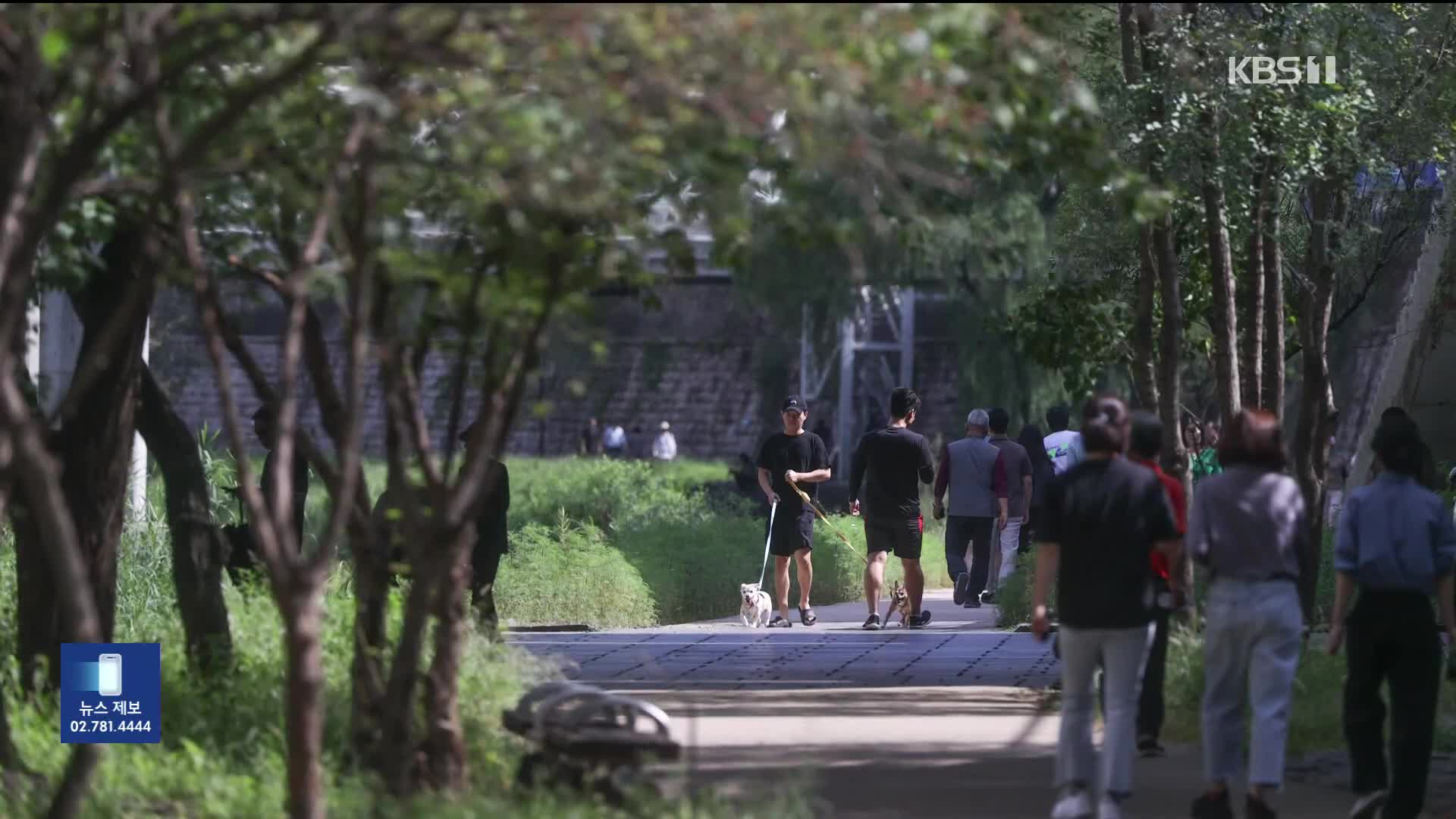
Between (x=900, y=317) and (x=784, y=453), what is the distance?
3522cm

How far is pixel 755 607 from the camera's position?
58.8 ft

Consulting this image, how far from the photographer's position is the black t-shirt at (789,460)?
17297 mm

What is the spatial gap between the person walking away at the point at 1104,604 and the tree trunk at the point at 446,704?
2184 mm

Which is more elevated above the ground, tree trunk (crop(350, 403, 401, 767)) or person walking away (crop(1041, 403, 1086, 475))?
person walking away (crop(1041, 403, 1086, 475))

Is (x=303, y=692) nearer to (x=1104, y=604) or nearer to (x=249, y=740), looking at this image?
(x=249, y=740)

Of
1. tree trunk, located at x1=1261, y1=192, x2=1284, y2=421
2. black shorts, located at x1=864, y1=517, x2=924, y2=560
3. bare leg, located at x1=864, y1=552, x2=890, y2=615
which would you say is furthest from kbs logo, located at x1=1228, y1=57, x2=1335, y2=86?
bare leg, located at x1=864, y1=552, x2=890, y2=615

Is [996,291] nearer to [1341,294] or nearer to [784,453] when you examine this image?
[1341,294]

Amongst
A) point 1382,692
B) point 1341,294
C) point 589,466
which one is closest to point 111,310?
point 1382,692

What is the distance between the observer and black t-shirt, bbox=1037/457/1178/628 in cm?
825

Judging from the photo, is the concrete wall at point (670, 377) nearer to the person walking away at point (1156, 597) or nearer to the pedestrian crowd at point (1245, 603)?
the person walking away at point (1156, 597)

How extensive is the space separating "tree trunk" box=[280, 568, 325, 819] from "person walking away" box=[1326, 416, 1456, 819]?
13.4 ft

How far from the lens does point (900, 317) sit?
172 feet

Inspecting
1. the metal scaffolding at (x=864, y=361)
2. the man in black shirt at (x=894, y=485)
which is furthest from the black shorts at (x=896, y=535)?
the metal scaffolding at (x=864, y=361)

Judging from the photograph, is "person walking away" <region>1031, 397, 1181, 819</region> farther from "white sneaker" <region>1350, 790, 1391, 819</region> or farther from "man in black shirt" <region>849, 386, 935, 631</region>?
"man in black shirt" <region>849, 386, 935, 631</region>
